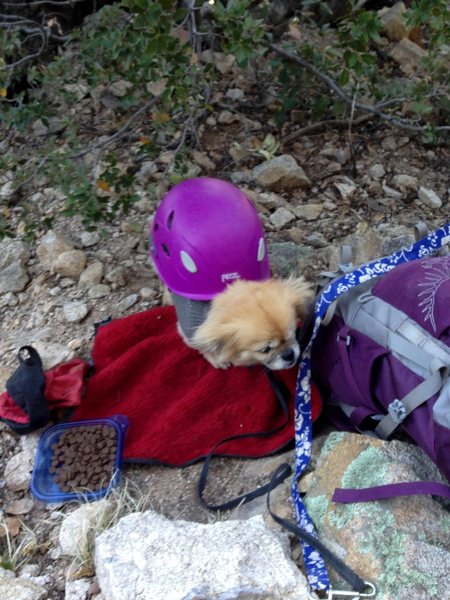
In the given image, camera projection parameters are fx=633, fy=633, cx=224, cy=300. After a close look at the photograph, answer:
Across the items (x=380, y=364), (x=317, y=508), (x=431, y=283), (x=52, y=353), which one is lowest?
(x=52, y=353)

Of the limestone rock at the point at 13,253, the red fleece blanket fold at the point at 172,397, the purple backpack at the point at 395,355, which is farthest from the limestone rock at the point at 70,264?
the purple backpack at the point at 395,355

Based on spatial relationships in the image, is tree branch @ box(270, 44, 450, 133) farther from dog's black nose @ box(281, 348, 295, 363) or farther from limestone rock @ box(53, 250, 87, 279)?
dog's black nose @ box(281, 348, 295, 363)

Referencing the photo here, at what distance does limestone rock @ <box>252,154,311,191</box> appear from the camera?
3951mm

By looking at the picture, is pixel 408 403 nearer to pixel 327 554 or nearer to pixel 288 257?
pixel 327 554

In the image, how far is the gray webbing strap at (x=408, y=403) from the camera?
6.97 feet

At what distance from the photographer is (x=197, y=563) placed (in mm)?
1959

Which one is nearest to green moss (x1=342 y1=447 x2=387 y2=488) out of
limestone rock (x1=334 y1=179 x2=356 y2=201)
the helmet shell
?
the helmet shell

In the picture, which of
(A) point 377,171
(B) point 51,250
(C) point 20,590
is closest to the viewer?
(C) point 20,590

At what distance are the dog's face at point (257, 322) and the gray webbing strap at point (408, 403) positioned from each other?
1.47 ft

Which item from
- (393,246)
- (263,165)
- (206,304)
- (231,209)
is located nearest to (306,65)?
(263,165)

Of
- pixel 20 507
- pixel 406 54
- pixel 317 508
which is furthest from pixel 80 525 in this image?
pixel 406 54

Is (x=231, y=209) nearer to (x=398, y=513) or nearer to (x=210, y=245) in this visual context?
(x=210, y=245)

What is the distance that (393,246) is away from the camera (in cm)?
350

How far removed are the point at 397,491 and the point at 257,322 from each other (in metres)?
0.80
